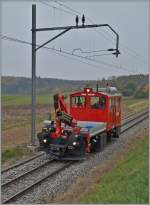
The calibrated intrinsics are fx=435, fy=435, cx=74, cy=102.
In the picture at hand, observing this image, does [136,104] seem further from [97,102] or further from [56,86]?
[97,102]

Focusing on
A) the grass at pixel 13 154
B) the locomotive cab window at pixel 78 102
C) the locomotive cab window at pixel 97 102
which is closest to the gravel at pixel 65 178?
the locomotive cab window at pixel 97 102

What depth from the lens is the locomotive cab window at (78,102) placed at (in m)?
22.1

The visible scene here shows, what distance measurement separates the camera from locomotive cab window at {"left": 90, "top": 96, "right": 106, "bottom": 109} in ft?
70.9

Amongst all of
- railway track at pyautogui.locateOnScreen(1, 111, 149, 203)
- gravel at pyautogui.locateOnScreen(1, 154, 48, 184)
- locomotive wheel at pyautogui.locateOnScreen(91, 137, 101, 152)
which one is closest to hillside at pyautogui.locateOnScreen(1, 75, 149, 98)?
locomotive wheel at pyautogui.locateOnScreen(91, 137, 101, 152)

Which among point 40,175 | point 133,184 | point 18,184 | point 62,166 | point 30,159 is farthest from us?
point 30,159

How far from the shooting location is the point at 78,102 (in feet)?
73.1

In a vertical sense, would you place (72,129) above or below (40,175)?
above

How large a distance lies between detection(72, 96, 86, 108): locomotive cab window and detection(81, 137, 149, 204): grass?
7.82m

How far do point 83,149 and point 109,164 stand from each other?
165 cm

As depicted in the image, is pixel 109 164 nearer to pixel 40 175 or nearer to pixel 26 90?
pixel 40 175

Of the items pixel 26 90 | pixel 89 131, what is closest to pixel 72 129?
pixel 89 131

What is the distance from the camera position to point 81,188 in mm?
12797

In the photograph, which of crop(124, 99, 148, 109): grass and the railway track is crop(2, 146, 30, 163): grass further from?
crop(124, 99, 148, 109): grass

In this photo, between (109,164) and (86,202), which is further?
(109,164)
